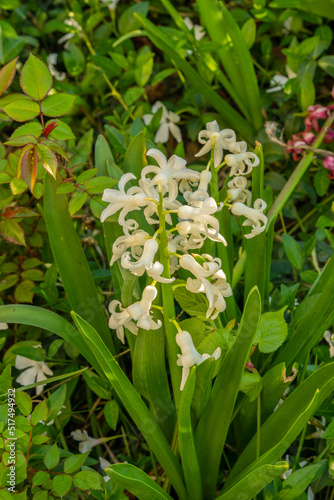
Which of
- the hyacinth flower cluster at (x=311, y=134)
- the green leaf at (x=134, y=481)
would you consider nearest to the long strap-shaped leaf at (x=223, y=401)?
the green leaf at (x=134, y=481)

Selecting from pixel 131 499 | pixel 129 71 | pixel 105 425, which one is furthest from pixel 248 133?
pixel 131 499

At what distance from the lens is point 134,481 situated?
72 centimetres

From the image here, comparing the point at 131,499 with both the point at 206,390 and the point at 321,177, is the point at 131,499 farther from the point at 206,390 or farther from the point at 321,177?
the point at 321,177

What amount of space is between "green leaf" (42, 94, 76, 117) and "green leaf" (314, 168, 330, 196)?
2.35ft

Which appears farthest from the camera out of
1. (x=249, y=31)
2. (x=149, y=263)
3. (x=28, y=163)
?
(x=249, y=31)

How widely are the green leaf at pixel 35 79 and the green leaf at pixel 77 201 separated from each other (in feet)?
0.62

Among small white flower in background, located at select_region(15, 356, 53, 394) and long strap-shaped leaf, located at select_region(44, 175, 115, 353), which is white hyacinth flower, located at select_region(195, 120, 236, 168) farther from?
small white flower in background, located at select_region(15, 356, 53, 394)

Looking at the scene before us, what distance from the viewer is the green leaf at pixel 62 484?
0.85 meters

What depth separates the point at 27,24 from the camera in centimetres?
186

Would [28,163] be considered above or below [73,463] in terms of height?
above

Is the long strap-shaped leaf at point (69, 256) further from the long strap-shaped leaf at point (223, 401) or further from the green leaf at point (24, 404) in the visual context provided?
the long strap-shaped leaf at point (223, 401)

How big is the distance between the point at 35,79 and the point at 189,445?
0.68 meters

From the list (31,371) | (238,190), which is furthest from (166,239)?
(31,371)

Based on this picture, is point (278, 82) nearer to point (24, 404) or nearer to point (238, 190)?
point (238, 190)
